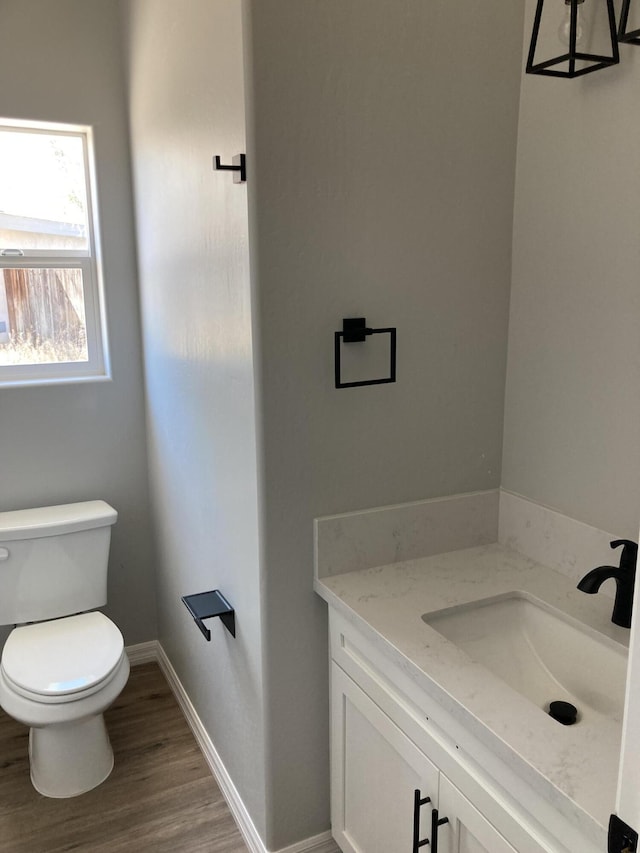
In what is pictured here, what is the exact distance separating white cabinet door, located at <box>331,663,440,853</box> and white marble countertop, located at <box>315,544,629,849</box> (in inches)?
7.4

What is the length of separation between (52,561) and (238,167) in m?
1.59

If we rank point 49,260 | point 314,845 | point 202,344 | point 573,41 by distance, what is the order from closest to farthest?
point 573,41 < point 314,845 < point 202,344 < point 49,260

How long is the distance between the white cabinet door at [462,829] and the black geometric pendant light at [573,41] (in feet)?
4.69

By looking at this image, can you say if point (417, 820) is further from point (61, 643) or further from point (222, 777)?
point (61, 643)

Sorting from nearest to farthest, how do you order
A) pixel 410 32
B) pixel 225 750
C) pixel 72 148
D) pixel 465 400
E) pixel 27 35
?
1. pixel 410 32
2. pixel 465 400
3. pixel 225 750
4. pixel 27 35
5. pixel 72 148

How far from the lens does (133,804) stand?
217 cm

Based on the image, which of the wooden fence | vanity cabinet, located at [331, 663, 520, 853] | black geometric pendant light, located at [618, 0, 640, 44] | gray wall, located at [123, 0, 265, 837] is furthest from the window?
black geometric pendant light, located at [618, 0, 640, 44]

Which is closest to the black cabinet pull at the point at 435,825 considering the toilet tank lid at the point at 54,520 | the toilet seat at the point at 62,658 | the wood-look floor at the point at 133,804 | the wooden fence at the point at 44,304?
the wood-look floor at the point at 133,804

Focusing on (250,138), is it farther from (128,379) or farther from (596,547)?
→ (128,379)

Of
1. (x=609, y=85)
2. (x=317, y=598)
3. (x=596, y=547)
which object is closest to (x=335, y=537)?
(x=317, y=598)

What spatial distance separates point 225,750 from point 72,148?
218cm

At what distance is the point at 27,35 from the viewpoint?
2.36m

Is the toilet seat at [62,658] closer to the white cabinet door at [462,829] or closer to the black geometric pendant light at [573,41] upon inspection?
the white cabinet door at [462,829]

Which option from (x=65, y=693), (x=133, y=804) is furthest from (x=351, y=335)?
(x=133, y=804)
